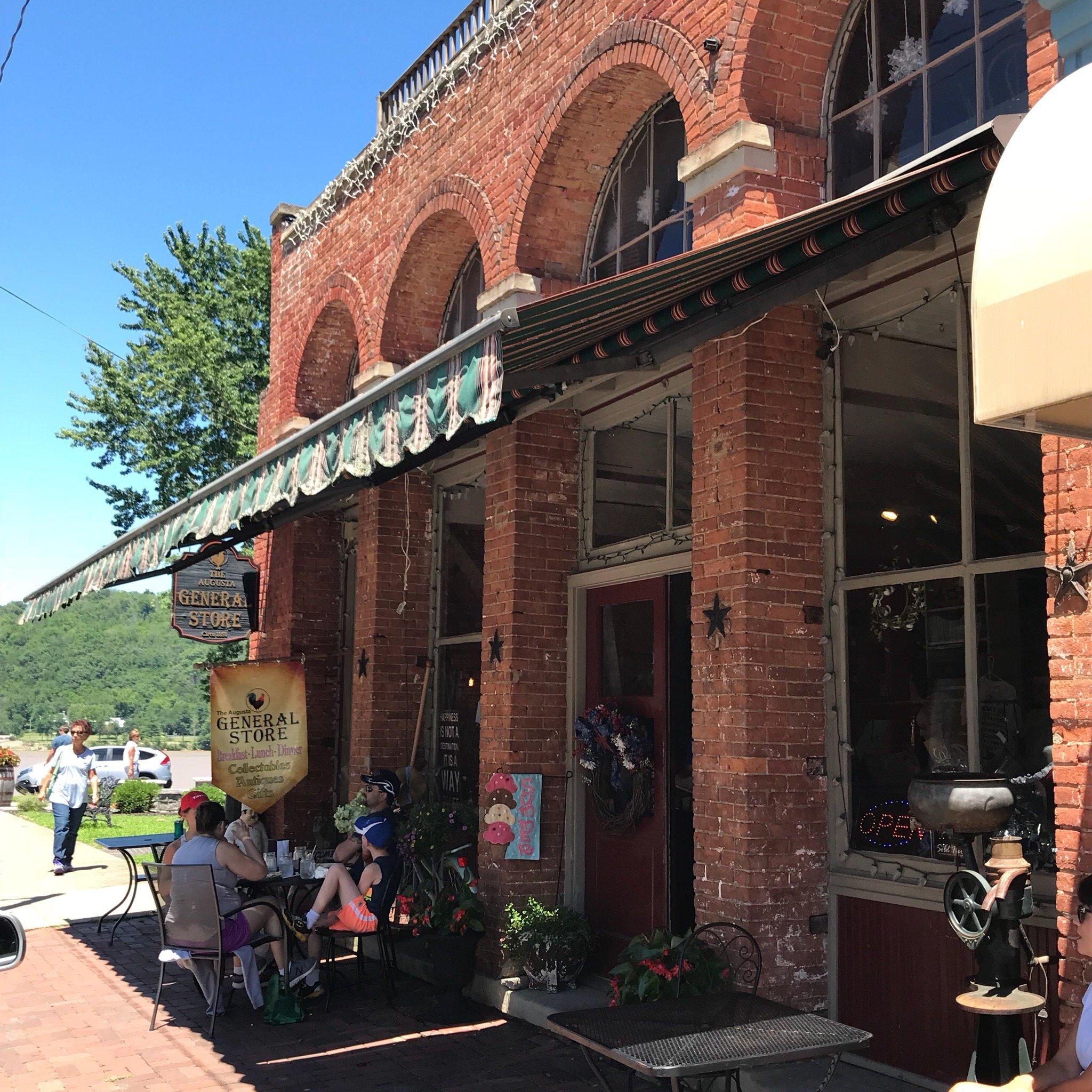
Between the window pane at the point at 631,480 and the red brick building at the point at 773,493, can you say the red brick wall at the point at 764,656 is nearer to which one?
the red brick building at the point at 773,493

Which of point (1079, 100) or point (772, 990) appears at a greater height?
point (1079, 100)

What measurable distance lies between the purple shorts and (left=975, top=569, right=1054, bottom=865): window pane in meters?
4.50

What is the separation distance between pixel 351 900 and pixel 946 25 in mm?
5972

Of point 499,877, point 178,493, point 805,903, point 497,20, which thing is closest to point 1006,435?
point 805,903

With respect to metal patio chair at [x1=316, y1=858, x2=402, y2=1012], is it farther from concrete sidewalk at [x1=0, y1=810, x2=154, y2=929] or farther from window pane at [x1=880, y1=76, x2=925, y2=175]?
window pane at [x1=880, y1=76, x2=925, y2=175]

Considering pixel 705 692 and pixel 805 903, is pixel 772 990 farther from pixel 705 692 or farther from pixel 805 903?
pixel 705 692

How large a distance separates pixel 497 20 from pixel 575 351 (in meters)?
4.30

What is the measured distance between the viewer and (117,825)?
64.4ft

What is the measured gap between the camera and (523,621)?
25.8 feet

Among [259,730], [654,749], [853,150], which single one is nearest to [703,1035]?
[654,749]

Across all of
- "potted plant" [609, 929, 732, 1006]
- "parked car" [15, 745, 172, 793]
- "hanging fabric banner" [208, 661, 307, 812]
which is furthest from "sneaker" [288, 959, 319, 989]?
"parked car" [15, 745, 172, 793]

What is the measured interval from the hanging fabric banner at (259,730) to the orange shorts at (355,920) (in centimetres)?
308

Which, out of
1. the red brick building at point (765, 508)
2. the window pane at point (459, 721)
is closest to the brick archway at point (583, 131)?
the red brick building at point (765, 508)

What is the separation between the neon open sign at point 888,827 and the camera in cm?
548
